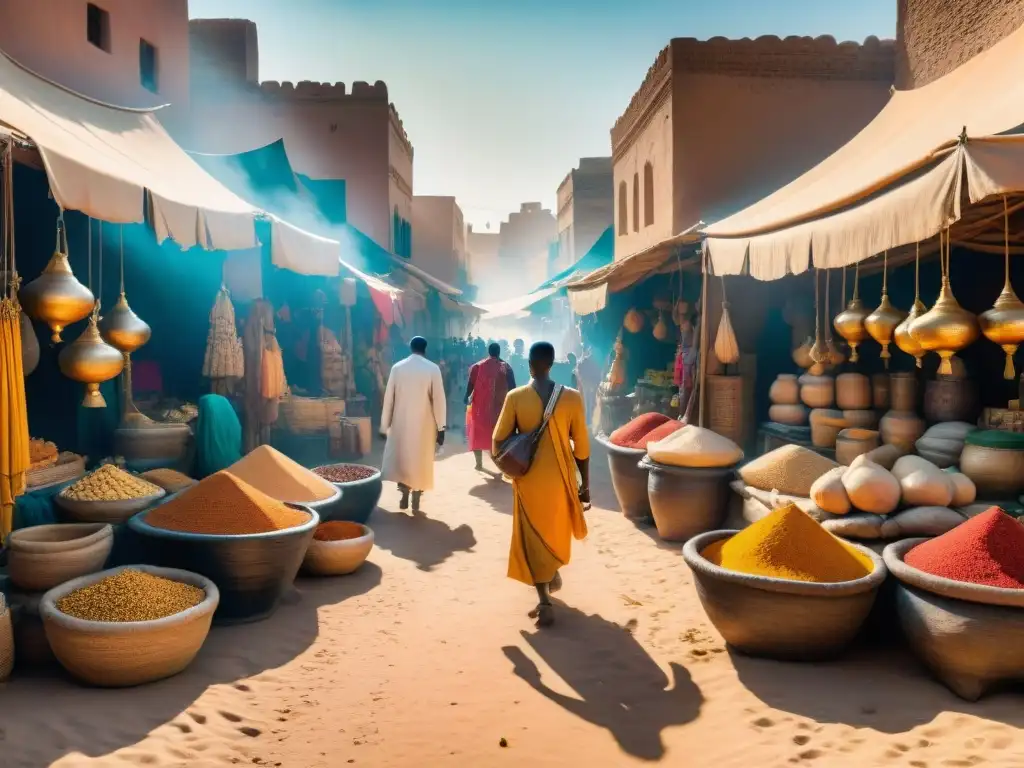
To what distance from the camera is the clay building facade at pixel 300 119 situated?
15961mm

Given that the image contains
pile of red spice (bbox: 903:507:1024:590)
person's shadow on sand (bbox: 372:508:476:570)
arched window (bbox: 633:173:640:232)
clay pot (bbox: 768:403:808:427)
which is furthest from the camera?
arched window (bbox: 633:173:640:232)

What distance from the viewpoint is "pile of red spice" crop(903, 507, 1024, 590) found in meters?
3.17

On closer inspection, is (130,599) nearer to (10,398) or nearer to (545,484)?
(10,398)

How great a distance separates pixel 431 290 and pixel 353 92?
187 inches

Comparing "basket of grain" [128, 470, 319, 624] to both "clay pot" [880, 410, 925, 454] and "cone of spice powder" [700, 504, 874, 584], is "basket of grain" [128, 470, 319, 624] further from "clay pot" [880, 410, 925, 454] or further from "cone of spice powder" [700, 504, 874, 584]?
"clay pot" [880, 410, 925, 454]

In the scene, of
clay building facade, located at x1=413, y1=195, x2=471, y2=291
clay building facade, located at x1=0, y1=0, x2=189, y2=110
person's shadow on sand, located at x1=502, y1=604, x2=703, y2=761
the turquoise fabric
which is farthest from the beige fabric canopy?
clay building facade, located at x1=413, y1=195, x2=471, y2=291

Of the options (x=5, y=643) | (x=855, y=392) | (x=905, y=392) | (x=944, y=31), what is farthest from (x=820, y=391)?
(x=5, y=643)

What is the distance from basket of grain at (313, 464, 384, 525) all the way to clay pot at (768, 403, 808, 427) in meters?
3.55

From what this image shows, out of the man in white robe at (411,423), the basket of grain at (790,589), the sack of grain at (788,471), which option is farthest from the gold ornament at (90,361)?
the sack of grain at (788,471)

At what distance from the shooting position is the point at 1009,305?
3.46 m

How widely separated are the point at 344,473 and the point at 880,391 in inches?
173

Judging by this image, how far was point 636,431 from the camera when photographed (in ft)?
22.1

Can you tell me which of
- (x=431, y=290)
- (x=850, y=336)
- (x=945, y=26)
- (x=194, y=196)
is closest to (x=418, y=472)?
(x=194, y=196)

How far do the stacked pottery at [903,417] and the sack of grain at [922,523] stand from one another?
4.51 feet
